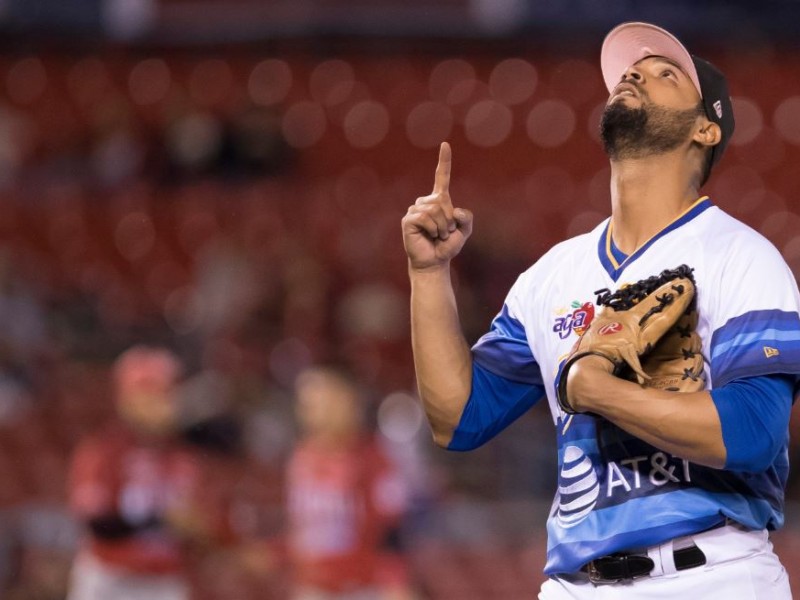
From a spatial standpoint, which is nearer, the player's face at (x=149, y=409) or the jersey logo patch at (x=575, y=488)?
the jersey logo patch at (x=575, y=488)

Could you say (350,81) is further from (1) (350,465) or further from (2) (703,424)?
(2) (703,424)

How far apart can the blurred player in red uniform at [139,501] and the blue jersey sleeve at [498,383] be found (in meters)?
3.75

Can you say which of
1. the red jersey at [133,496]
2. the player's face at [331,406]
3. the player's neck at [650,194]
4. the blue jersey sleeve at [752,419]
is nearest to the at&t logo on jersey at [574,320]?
the player's neck at [650,194]

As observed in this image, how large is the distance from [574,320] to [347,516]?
12.5 ft

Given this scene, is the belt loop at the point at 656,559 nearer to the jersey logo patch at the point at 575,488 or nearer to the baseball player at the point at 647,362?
the baseball player at the point at 647,362

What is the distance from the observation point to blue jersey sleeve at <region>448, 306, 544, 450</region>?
246 cm

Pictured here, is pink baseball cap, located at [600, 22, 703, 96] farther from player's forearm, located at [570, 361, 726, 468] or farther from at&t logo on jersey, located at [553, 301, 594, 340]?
player's forearm, located at [570, 361, 726, 468]

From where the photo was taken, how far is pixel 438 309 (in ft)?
7.98

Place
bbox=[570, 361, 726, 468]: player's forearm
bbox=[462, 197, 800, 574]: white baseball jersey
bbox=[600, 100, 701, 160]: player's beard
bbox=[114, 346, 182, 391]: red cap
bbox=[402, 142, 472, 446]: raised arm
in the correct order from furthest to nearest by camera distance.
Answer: bbox=[114, 346, 182, 391]: red cap < bbox=[402, 142, 472, 446]: raised arm < bbox=[600, 100, 701, 160]: player's beard < bbox=[462, 197, 800, 574]: white baseball jersey < bbox=[570, 361, 726, 468]: player's forearm

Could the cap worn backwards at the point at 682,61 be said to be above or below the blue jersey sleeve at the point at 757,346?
above

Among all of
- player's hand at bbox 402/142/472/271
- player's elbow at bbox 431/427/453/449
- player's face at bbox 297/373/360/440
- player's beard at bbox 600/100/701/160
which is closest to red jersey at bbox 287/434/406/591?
player's face at bbox 297/373/360/440

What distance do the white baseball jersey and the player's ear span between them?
4.6 inches

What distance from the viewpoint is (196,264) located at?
909 centimetres

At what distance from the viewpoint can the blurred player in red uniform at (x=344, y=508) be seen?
590cm
